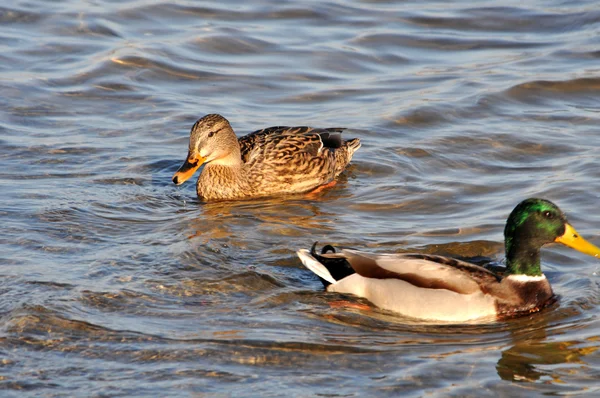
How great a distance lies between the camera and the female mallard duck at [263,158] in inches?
420

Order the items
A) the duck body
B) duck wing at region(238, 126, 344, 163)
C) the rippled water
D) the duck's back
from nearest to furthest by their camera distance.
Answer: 1. the rippled water
2. the duck body
3. the duck's back
4. duck wing at region(238, 126, 344, 163)

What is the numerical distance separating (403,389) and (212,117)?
5.02 metres

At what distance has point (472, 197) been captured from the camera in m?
10.3

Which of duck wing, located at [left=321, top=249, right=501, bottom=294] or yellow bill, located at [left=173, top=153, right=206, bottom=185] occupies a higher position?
yellow bill, located at [left=173, top=153, right=206, bottom=185]

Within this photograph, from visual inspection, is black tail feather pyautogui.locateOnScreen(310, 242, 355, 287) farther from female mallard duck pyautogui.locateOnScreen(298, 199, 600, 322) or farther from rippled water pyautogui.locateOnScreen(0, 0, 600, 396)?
rippled water pyautogui.locateOnScreen(0, 0, 600, 396)

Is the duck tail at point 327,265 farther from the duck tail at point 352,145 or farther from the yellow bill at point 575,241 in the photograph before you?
the duck tail at point 352,145

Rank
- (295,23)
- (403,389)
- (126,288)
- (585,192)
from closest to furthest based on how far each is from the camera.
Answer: (403,389)
(126,288)
(585,192)
(295,23)

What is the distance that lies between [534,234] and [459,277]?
69 centimetres

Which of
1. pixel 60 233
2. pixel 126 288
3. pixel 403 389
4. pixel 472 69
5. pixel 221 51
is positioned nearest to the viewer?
pixel 403 389

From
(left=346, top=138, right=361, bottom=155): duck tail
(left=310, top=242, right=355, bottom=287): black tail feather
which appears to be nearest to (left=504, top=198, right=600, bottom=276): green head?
(left=310, top=242, right=355, bottom=287): black tail feather

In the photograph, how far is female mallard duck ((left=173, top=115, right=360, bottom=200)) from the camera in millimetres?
10680

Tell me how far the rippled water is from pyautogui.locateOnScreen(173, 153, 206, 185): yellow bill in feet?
0.97

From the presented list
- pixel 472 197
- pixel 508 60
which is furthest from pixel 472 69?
pixel 472 197

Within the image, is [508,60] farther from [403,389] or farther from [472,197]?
[403,389]
